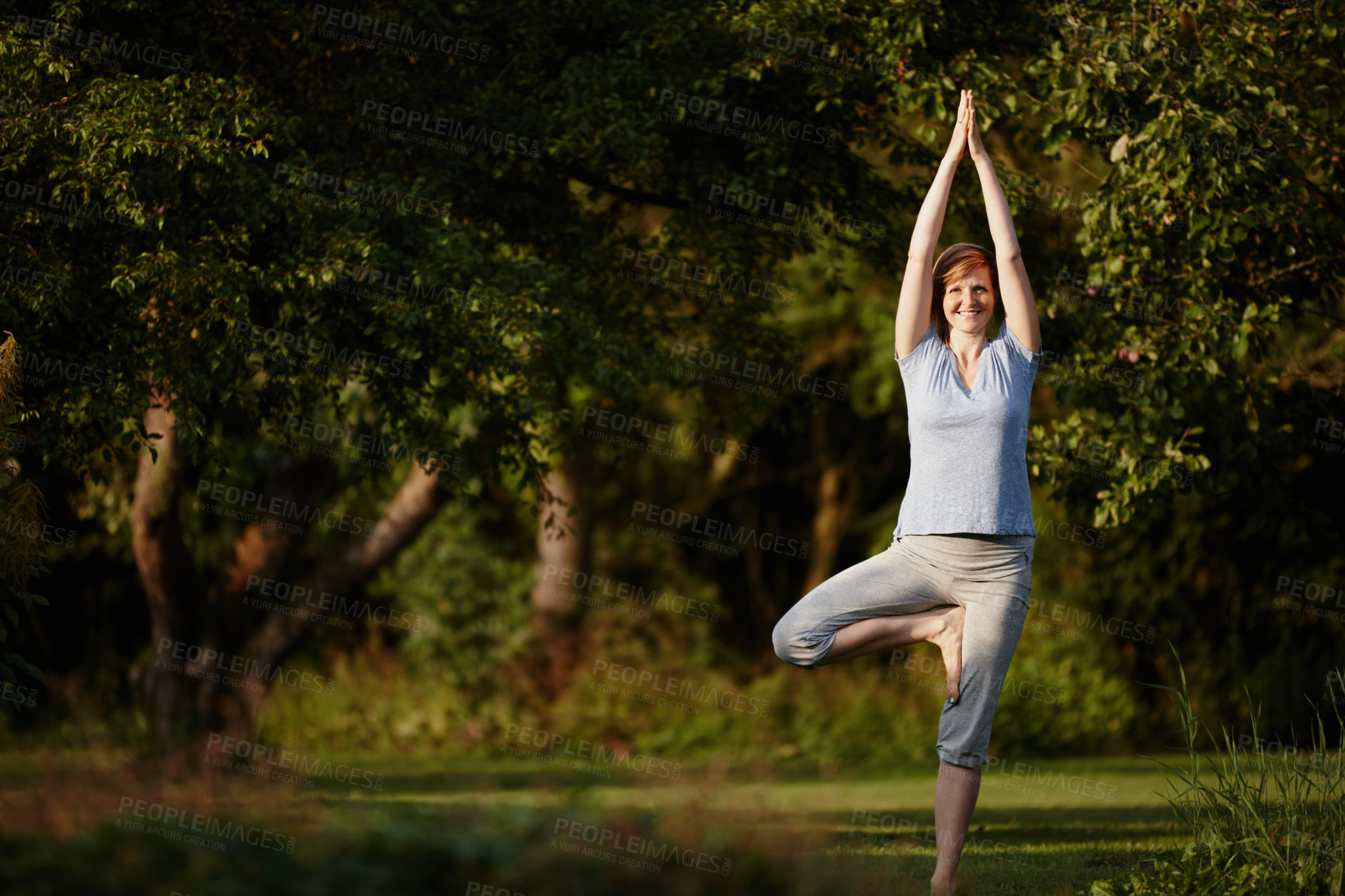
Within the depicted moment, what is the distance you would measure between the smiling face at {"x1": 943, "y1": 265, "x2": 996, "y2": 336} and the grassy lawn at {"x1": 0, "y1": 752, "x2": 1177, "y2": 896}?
2.10m

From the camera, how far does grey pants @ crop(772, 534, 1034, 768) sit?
15.0ft

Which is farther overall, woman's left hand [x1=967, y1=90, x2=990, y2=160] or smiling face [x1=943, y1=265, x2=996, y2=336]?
smiling face [x1=943, y1=265, x2=996, y2=336]

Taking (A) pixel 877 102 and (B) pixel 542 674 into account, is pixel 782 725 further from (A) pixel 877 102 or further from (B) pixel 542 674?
(A) pixel 877 102

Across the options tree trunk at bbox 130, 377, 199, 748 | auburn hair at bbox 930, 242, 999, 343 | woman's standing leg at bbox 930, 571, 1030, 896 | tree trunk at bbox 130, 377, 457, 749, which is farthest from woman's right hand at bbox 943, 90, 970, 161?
tree trunk at bbox 130, 377, 199, 748

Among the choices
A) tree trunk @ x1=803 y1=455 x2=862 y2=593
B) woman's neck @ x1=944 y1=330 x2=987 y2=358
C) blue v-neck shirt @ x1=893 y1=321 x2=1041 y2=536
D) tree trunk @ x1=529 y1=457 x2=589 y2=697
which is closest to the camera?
blue v-neck shirt @ x1=893 y1=321 x2=1041 y2=536

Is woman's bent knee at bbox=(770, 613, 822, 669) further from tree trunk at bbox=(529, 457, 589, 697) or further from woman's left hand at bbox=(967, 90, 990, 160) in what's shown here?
tree trunk at bbox=(529, 457, 589, 697)

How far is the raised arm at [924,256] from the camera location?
4.59 m

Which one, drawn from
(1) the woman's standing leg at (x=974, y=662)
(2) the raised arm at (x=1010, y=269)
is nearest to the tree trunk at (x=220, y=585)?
(1) the woman's standing leg at (x=974, y=662)

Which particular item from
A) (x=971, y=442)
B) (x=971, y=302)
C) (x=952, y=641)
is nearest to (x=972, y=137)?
(x=971, y=302)

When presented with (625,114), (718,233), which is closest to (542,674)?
(718,233)

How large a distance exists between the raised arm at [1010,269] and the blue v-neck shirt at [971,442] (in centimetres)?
9

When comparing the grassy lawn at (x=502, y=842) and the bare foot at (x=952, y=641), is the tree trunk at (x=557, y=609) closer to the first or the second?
the grassy lawn at (x=502, y=842)

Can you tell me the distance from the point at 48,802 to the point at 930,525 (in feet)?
9.77

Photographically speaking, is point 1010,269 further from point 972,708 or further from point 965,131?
point 972,708
